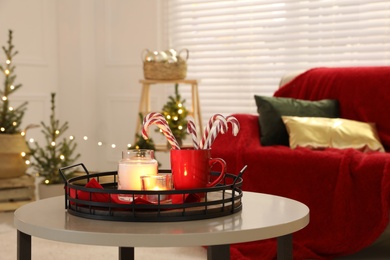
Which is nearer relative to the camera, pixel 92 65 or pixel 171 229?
pixel 171 229

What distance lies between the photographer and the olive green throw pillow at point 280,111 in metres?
3.72

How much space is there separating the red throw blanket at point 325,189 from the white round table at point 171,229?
51.0 inches

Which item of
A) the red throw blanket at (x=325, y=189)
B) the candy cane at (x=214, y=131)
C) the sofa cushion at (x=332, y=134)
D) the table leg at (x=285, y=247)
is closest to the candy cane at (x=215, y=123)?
the candy cane at (x=214, y=131)

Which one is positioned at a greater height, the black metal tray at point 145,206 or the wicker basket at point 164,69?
the wicker basket at point 164,69

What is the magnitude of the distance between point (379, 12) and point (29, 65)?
104 inches

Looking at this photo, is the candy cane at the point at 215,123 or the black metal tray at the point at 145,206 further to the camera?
the candy cane at the point at 215,123

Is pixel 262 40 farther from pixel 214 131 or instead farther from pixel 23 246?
pixel 23 246

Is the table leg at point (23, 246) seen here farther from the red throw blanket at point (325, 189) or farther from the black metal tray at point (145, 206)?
the red throw blanket at point (325, 189)

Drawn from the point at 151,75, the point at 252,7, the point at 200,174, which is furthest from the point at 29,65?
the point at 200,174

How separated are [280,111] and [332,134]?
32 cm

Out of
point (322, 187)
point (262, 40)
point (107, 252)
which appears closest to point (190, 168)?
point (322, 187)

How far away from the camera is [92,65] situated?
5.91 metres

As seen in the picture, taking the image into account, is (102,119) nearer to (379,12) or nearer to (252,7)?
(252,7)

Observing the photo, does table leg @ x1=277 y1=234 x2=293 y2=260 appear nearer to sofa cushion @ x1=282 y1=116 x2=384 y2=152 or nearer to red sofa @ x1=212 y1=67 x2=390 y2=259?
red sofa @ x1=212 y1=67 x2=390 y2=259
